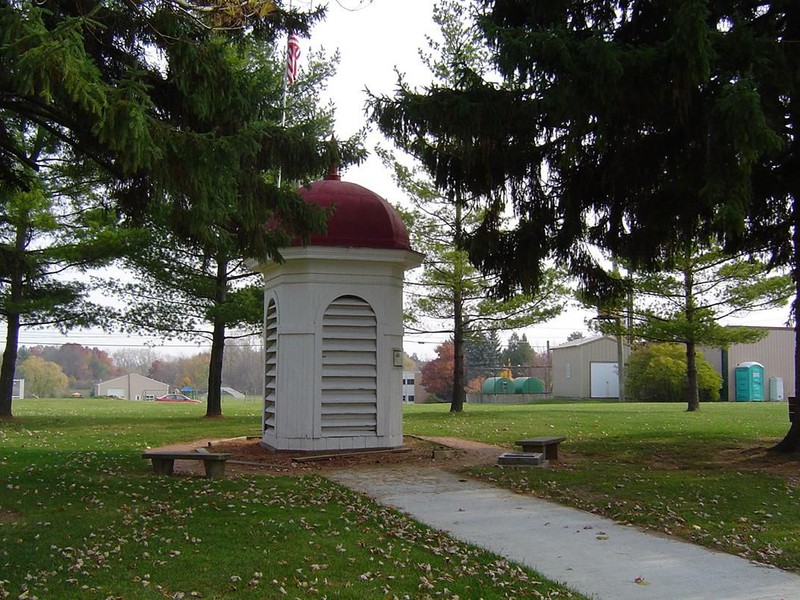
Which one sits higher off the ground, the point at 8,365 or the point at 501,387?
the point at 8,365

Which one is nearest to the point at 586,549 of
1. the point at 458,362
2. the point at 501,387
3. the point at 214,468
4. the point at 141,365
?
the point at 214,468

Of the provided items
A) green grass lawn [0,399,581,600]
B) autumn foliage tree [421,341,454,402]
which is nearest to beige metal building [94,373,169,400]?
autumn foliage tree [421,341,454,402]

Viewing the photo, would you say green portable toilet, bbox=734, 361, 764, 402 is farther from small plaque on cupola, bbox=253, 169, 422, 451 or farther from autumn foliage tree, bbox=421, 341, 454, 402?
small plaque on cupola, bbox=253, 169, 422, 451

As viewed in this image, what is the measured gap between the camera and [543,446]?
37.8 feet

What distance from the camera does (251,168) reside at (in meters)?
8.53

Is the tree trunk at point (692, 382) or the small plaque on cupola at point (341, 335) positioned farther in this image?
the tree trunk at point (692, 382)

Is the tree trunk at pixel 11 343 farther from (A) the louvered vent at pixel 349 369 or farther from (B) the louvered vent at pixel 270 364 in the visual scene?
(A) the louvered vent at pixel 349 369

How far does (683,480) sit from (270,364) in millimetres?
6996

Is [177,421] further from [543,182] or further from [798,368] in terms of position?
[798,368]

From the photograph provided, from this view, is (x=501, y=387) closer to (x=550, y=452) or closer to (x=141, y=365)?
(x=550, y=452)

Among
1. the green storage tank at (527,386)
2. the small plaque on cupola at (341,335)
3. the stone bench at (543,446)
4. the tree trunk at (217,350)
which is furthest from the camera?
the green storage tank at (527,386)

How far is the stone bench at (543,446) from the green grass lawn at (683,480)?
0.26 m

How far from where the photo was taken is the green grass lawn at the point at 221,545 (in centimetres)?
512

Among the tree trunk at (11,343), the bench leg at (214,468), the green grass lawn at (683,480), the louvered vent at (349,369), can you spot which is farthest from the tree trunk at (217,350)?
the bench leg at (214,468)
